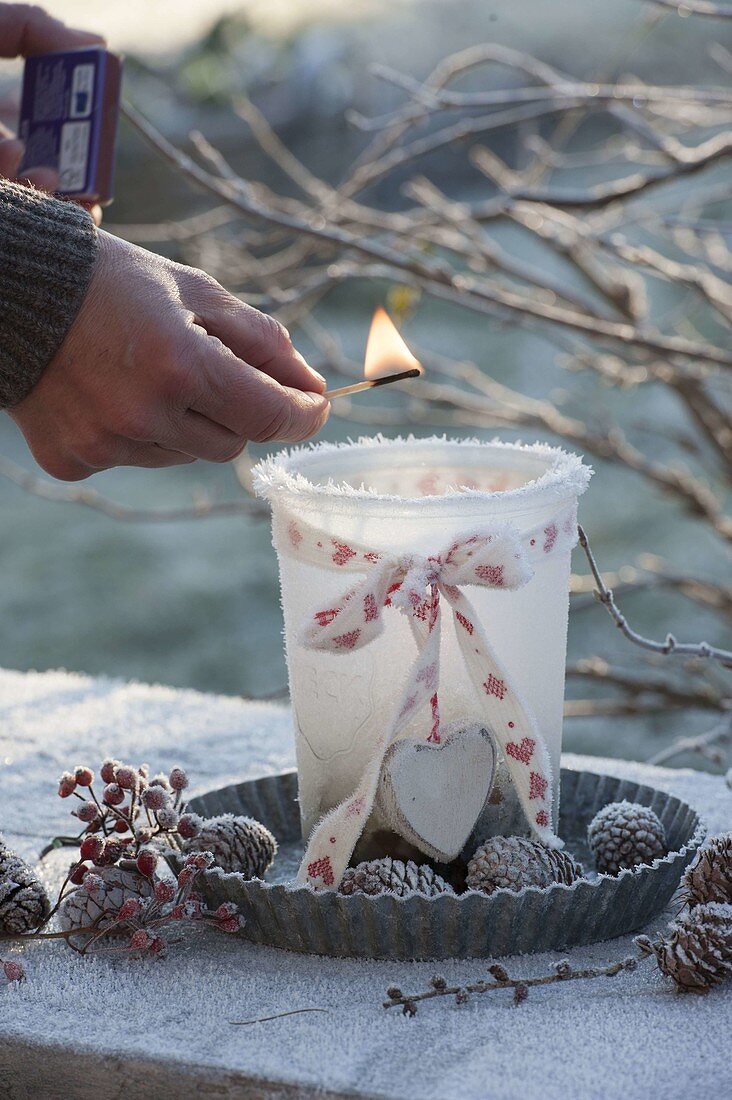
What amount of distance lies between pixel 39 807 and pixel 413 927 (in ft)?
1.15

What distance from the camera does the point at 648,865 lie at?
60 centimetres

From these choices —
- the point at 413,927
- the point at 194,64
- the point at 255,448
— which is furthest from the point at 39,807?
the point at 255,448

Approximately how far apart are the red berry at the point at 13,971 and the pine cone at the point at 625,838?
1.06ft

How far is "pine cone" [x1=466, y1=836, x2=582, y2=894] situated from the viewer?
1.92ft

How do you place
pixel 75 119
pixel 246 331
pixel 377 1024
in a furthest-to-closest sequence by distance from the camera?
pixel 75 119 < pixel 246 331 < pixel 377 1024

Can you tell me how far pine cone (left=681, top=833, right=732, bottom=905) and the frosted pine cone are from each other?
29 cm

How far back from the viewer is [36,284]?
592 millimetres

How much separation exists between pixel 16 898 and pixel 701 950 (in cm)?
36

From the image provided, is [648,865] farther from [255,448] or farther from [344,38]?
[255,448]

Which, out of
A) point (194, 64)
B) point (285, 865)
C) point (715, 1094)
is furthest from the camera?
point (194, 64)

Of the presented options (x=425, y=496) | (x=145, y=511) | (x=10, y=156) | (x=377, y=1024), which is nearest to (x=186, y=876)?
(x=377, y=1024)

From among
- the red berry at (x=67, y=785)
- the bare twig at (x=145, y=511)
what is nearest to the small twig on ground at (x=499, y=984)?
the red berry at (x=67, y=785)

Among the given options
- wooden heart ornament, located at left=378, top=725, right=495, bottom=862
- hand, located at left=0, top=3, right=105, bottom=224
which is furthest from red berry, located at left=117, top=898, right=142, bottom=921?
hand, located at left=0, top=3, right=105, bottom=224

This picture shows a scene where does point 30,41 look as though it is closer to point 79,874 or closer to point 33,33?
point 33,33
